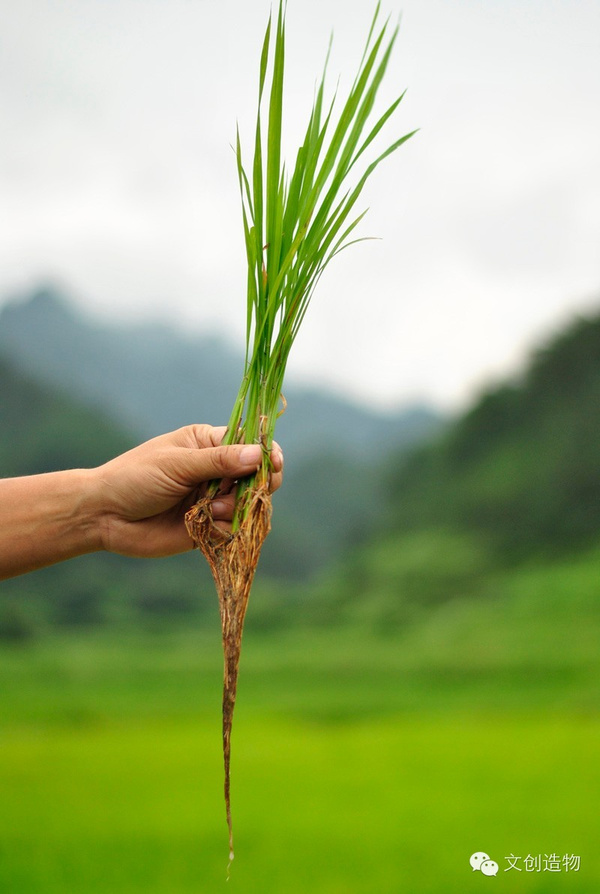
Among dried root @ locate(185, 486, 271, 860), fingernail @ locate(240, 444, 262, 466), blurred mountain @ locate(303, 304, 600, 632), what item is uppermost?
blurred mountain @ locate(303, 304, 600, 632)

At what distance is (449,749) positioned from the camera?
5266mm

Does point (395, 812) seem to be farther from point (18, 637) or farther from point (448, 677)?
point (18, 637)

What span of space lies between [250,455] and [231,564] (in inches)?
8.0

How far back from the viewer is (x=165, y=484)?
148 centimetres

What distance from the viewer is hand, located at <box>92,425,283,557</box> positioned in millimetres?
1386

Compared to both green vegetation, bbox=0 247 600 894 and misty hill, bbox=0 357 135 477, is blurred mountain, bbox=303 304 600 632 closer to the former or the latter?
green vegetation, bbox=0 247 600 894

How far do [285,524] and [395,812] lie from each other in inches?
286

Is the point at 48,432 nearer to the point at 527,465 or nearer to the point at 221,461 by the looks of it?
the point at 527,465

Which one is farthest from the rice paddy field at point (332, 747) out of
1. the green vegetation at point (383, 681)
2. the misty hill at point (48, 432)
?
the misty hill at point (48, 432)

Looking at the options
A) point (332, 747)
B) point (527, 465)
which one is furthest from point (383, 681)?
point (527, 465)

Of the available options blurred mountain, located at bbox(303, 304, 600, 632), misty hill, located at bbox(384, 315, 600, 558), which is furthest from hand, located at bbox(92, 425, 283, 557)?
misty hill, located at bbox(384, 315, 600, 558)

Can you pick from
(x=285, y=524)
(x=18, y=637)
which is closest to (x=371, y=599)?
(x=285, y=524)

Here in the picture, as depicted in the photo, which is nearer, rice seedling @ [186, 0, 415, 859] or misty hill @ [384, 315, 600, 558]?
rice seedling @ [186, 0, 415, 859]

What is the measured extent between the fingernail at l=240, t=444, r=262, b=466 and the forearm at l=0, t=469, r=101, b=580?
1.32 ft
